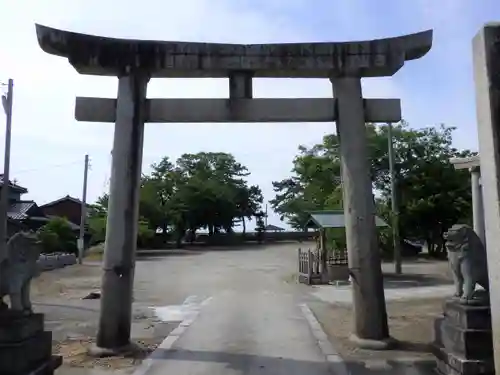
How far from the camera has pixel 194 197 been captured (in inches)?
2181

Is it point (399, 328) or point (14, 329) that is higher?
point (14, 329)

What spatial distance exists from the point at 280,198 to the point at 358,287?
58.3 meters

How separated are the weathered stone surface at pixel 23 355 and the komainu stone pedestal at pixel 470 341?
5066mm

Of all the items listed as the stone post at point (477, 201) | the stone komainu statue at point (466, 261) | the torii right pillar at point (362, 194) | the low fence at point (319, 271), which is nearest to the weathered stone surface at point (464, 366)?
the stone komainu statue at point (466, 261)

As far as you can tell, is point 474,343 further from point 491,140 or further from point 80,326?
point 80,326

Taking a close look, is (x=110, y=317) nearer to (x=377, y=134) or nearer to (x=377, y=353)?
(x=377, y=353)

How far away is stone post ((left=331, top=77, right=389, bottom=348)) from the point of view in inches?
341

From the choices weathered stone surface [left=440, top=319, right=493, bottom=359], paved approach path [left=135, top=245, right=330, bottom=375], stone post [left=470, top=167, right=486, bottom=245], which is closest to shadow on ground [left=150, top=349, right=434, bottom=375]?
paved approach path [left=135, top=245, right=330, bottom=375]

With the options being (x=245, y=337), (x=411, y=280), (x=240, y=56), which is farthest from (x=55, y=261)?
(x=240, y=56)

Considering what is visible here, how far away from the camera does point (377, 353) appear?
827cm

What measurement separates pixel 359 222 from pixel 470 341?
10.3ft

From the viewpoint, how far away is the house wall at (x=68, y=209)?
58938 millimetres

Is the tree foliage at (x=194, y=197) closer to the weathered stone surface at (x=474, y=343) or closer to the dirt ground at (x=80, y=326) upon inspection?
the dirt ground at (x=80, y=326)

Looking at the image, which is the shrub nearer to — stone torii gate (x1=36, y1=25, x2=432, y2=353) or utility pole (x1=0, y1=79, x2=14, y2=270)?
utility pole (x1=0, y1=79, x2=14, y2=270)
